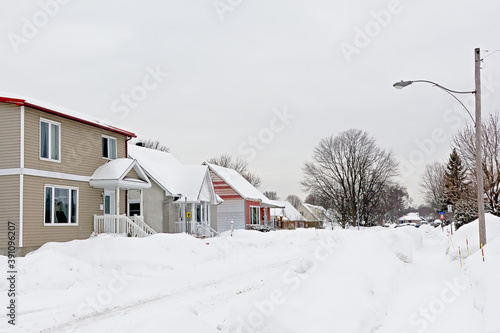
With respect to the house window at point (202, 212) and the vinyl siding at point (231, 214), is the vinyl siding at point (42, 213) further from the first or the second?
the vinyl siding at point (231, 214)

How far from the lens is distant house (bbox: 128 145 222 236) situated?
31859 mm

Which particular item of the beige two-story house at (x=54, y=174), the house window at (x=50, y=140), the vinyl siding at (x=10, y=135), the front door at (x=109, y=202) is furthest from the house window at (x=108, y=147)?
the vinyl siding at (x=10, y=135)

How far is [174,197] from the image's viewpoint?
1298 inches

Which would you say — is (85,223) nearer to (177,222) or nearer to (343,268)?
(177,222)

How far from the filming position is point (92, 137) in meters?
23.0

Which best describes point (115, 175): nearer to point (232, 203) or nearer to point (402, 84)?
point (402, 84)

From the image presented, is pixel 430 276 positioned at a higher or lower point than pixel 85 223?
lower

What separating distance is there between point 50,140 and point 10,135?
175 centimetres

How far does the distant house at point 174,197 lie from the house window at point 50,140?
10.1m

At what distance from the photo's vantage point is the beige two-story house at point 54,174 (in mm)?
18703

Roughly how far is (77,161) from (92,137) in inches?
66.3

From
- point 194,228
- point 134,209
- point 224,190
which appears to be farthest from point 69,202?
point 224,190

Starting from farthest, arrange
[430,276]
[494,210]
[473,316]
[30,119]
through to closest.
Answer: [494,210] < [30,119] < [430,276] < [473,316]

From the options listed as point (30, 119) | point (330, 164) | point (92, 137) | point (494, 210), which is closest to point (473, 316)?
point (30, 119)
